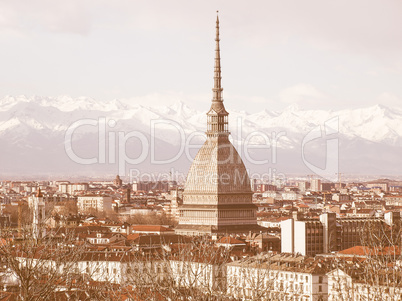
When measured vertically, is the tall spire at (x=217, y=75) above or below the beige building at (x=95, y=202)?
above

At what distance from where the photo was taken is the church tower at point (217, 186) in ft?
355

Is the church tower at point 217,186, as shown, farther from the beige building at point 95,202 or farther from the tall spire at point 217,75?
the beige building at point 95,202

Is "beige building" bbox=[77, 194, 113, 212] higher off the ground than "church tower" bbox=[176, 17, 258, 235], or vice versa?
"church tower" bbox=[176, 17, 258, 235]

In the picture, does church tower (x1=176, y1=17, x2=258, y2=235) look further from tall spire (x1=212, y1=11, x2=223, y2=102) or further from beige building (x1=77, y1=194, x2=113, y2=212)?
beige building (x1=77, y1=194, x2=113, y2=212)

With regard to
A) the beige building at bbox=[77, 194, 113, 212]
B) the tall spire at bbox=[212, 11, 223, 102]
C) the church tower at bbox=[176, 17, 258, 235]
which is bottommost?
the beige building at bbox=[77, 194, 113, 212]

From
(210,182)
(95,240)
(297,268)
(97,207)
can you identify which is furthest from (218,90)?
(97,207)

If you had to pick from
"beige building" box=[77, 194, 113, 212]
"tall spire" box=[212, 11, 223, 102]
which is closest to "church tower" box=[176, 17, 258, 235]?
"tall spire" box=[212, 11, 223, 102]

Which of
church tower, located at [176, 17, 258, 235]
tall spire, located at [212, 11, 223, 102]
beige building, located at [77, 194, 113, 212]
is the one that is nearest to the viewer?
A: church tower, located at [176, 17, 258, 235]

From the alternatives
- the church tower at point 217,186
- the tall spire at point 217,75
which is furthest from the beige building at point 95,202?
the tall spire at point 217,75

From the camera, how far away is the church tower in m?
108

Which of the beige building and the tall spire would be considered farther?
the beige building

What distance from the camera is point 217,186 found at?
110 meters

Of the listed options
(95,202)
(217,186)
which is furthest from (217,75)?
(95,202)

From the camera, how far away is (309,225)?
86812mm
